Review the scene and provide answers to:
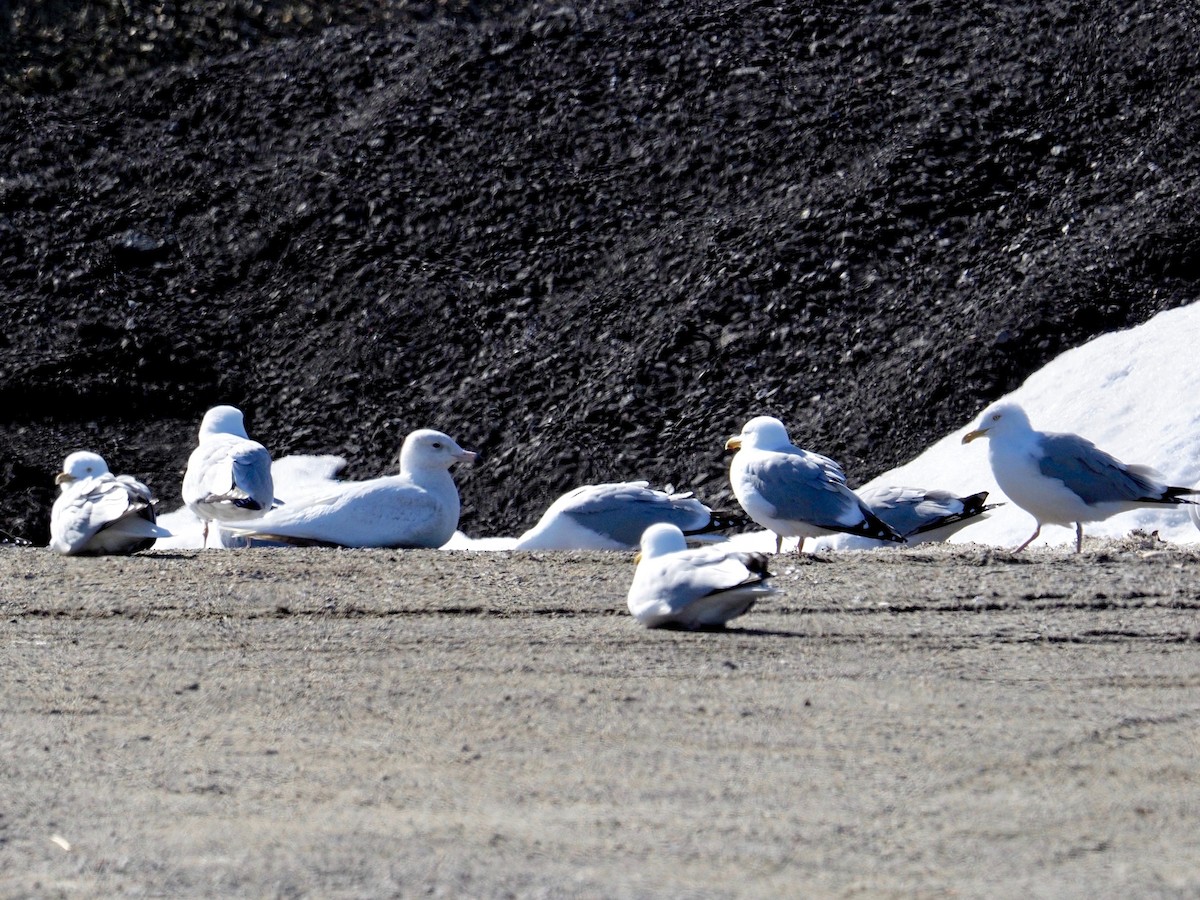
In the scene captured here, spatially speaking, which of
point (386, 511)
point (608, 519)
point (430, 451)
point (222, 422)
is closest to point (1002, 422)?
point (608, 519)

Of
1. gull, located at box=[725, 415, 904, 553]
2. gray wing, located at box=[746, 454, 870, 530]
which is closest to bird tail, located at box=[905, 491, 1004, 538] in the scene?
gull, located at box=[725, 415, 904, 553]

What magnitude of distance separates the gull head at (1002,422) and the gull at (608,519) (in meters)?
1.94

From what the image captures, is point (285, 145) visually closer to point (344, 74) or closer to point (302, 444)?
point (344, 74)

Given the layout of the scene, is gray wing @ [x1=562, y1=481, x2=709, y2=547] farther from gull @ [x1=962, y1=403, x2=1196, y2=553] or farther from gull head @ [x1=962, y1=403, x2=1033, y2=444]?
gull @ [x1=962, y1=403, x2=1196, y2=553]

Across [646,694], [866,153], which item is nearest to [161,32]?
[866,153]

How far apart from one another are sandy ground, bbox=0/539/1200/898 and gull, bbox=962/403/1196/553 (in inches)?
56.9

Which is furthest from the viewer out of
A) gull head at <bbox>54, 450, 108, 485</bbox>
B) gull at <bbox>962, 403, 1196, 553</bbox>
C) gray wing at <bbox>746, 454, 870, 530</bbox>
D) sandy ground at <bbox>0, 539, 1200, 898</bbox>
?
gull head at <bbox>54, 450, 108, 485</bbox>

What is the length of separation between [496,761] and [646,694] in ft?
3.19

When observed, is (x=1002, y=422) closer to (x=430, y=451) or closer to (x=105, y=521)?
(x=430, y=451)

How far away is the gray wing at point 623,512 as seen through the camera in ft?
34.8

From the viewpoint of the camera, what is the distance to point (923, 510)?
1146cm

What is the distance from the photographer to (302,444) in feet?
58.6

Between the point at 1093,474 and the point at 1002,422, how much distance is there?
650 mm

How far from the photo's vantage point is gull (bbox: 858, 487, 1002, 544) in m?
11.4
